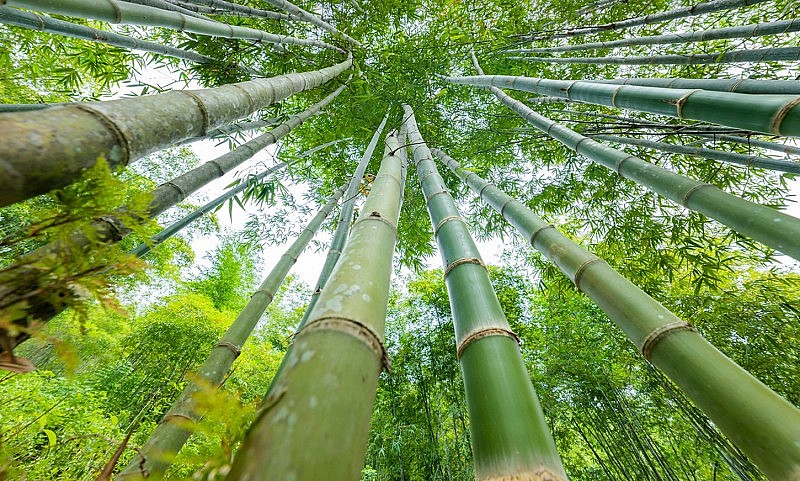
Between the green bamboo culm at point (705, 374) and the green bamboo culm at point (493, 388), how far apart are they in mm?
447

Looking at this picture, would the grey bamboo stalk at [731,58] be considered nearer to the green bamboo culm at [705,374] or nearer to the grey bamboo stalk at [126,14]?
the green bamboo culm at [705,374]

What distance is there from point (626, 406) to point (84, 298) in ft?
19.4

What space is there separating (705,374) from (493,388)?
22.1 inches

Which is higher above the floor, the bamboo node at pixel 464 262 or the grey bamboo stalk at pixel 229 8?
the grey bamboo stalk at pixel 229 8

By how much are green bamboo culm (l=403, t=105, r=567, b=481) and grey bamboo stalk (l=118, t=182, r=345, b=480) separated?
56cm

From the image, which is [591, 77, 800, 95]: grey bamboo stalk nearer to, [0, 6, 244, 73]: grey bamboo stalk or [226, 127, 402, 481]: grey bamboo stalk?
[226, 127, 402, 481]: grey bamboo stalk

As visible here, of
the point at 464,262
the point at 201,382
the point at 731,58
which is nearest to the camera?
the point at 201,382

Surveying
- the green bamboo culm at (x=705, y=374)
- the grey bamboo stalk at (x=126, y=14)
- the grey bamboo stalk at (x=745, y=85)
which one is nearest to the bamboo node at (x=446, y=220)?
the green bamboo culm at (x=705, y=374)

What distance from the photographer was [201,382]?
0.47 metres

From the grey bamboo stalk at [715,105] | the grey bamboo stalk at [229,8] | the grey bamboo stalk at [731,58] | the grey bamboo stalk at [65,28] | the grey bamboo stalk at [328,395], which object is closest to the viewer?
the grey bamboo stalk at [328,395]

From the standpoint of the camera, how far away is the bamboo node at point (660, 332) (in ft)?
3.25

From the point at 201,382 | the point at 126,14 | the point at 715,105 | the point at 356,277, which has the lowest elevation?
the point at 201,382

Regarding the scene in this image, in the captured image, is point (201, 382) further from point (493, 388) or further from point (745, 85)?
point (745, 85)

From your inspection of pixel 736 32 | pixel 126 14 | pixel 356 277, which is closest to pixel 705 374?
pixel 356 277
